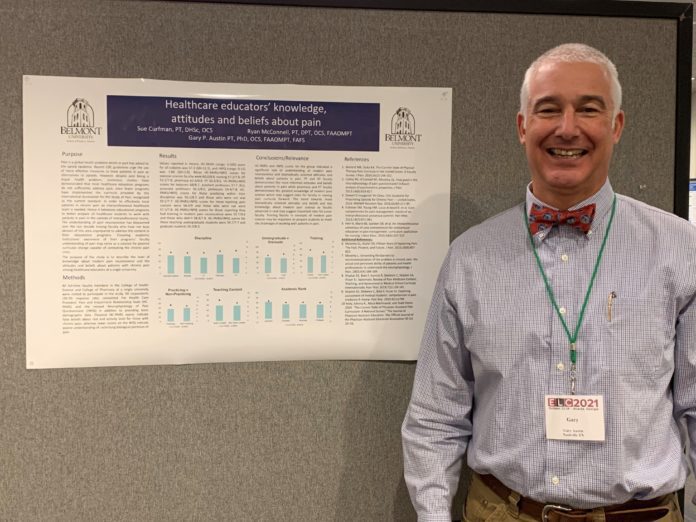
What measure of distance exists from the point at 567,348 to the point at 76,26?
128 cm

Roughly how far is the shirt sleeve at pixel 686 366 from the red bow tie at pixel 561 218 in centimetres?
25

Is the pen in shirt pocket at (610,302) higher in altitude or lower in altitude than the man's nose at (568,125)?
lower

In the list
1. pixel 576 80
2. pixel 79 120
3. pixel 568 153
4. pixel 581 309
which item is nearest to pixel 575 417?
pixel 581 309

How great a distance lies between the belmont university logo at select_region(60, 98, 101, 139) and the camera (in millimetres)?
1309

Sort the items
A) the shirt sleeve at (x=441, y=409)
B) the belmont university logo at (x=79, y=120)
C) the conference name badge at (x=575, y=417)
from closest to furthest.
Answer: the conference name badge at (x=575, y=417)
the shirt sleeve at (x=441, y=409)
the belmont university logo at (x=79, y=120)

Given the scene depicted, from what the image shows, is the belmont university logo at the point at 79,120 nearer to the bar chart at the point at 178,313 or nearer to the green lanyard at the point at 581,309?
the bar chart at the point at 178,313

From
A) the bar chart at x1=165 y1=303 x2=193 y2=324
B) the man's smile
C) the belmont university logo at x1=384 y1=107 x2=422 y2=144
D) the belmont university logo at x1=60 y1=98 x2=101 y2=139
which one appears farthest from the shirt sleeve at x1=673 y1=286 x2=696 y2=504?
the belmont university logo at x1=60 y1=98 x2=101 y2=139

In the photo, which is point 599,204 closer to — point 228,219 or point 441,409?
point 441,409

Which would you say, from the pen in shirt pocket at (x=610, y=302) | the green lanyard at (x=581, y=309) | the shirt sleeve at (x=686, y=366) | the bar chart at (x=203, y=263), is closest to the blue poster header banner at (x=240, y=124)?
the bar chart at (x=203, y=263)

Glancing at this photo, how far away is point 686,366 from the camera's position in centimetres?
109

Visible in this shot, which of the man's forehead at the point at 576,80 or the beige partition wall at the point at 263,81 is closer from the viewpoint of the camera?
the man's forehead at the point at 576,80

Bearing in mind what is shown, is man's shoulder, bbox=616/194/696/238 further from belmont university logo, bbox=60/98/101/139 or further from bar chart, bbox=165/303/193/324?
belmont university logo, bbox=60/98/101/139

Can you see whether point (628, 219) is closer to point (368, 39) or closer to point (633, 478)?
point (633, 478)

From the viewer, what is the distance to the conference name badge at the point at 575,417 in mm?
1045
